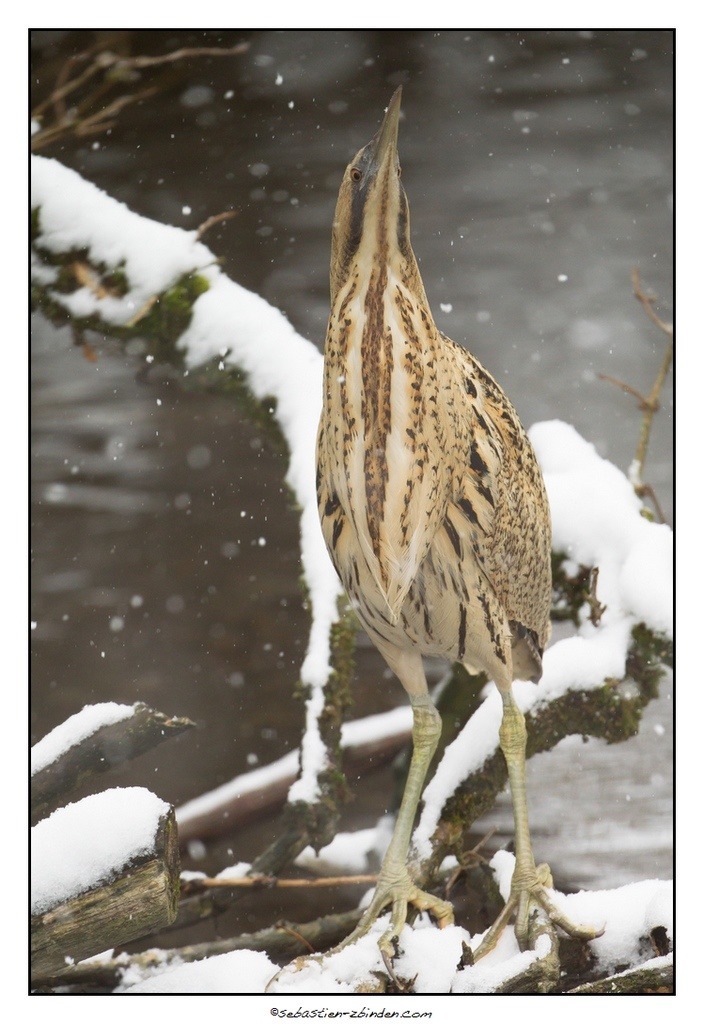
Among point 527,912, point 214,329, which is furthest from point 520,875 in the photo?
point 214,329

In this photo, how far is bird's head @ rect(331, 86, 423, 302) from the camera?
3.96 ft

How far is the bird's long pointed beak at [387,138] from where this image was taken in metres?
1.19

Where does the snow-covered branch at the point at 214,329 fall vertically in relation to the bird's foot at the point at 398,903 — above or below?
above

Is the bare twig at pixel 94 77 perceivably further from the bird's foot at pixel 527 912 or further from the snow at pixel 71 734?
the bird's foot at pixel 527 912

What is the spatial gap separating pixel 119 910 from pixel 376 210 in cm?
100

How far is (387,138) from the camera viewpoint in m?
1.19

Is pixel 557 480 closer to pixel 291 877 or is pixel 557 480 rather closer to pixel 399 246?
pixel 399 246

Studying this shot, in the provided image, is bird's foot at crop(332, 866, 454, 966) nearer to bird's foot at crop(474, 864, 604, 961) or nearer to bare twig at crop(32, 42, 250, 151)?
bird's foot at crop(474, 864, 604, 961)

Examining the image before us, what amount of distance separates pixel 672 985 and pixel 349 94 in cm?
160

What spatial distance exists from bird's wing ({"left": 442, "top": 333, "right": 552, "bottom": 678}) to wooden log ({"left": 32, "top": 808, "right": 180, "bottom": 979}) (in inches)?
24.1

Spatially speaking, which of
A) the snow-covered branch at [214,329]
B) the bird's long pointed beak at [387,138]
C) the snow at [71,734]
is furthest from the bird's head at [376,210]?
the snow at [71,734]

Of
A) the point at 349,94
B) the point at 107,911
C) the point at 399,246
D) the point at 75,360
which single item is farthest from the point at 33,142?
the point at 107,911

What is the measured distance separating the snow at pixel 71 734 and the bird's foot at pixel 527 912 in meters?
0.68

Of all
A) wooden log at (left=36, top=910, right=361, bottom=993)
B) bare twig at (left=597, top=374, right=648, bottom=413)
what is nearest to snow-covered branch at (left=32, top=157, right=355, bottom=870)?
wooden log at (left=36, top=910, right=361, bottom=993)
